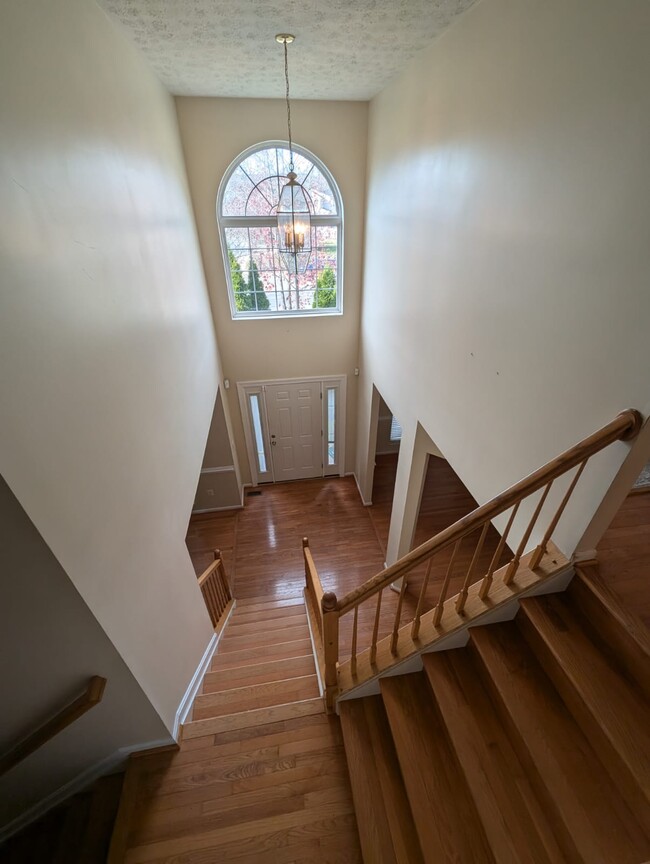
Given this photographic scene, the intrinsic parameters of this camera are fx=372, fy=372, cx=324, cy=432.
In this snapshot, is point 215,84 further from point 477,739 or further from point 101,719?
point 477,739

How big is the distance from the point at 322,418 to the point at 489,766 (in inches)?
179

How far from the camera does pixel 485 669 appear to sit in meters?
1.75

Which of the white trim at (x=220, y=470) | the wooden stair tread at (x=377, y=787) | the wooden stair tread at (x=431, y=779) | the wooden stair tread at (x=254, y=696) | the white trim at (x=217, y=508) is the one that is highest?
the wooden stair tread at (x=431, y=779)

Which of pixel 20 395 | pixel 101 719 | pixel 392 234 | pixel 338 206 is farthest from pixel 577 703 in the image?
pixel 338 206

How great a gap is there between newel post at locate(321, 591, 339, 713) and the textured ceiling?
10.7ft

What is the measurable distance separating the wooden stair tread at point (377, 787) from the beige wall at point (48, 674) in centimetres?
101

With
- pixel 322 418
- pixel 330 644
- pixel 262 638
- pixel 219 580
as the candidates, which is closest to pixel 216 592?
pixel 219 580

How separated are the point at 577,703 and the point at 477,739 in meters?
0.44

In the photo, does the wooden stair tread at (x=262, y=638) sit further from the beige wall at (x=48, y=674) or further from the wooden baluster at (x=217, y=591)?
the beige wall at (x=48, y=674)

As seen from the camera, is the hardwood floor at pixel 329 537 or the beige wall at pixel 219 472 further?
the beige wall at pixel 219 472

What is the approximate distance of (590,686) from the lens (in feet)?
4.89

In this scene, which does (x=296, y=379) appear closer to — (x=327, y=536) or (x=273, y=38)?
(x=327, y=536)

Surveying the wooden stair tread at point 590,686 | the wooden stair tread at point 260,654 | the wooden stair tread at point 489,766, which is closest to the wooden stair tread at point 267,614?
the wooden stair tread at point 260,654

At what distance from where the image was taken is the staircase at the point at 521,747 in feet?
4.30
